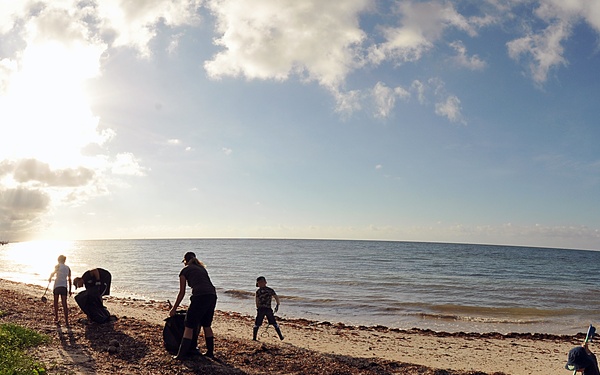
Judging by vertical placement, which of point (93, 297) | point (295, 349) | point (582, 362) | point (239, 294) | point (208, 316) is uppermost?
point (582, 362)

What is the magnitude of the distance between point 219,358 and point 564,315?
20020 mm

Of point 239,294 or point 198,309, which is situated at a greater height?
point 198,309

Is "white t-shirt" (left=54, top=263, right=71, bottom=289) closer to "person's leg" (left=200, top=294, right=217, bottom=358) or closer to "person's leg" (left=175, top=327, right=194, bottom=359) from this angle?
"person's leg" (left=175, top=327, right=194, bottom=359)

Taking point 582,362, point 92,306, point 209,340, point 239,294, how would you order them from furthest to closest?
1. point 239,294
2. point 92,306
3. point 209,340
4. point 582,362

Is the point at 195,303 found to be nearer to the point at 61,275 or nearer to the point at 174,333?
the point at 174,333

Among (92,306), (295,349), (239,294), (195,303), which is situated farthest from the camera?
(239,294)

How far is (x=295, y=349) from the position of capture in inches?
425

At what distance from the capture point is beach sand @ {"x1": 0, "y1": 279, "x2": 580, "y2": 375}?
8391mm

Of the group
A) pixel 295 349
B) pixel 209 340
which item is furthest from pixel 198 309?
pixel 295 349

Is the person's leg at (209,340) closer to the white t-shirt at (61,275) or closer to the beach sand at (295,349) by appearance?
the beach sand at (295,349)

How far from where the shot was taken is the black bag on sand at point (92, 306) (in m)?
11.7

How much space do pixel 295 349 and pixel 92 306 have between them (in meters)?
5.81

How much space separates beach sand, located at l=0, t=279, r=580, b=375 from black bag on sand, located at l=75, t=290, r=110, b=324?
285mm

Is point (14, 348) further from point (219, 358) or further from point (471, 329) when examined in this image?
point (471, 329)
